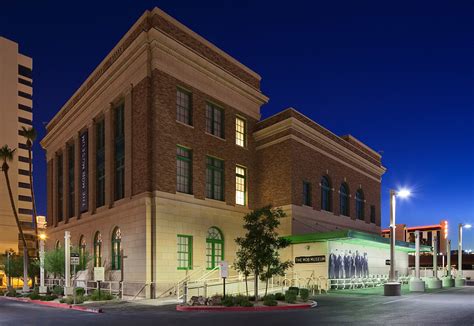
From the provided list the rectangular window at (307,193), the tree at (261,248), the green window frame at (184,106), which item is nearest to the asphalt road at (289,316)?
the tree at (261,248)

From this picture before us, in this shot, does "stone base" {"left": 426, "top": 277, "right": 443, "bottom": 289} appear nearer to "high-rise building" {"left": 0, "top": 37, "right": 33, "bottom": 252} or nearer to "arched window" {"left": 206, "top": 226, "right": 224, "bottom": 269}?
"arched window" {"left": 206, "top": 226, "right": 224, "bottom": 269}

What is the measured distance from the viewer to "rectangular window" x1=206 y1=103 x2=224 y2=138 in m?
34.7

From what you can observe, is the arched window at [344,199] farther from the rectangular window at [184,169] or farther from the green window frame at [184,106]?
the green window frame at [184,106]

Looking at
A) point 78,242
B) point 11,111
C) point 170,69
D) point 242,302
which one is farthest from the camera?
point 11,111

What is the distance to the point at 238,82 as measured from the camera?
36.7m

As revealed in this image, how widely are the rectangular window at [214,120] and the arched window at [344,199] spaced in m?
15.0

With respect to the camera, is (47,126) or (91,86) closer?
(91,86)

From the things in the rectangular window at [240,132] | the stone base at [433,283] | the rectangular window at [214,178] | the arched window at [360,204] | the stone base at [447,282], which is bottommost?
the stone base at [447,282]

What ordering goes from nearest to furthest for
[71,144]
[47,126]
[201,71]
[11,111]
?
[201,71], [71,144], [47,126], [11,111]

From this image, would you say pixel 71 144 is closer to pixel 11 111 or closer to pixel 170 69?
pixel 170 69

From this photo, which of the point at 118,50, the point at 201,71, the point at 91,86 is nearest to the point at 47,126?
the point at 91,86

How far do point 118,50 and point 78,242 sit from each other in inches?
630

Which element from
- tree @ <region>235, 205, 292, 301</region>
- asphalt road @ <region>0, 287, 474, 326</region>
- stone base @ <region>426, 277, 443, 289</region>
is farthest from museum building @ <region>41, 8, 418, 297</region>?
asphalt road @ <region>0, 287, 474, 326</region>

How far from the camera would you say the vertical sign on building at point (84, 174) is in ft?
127
